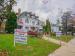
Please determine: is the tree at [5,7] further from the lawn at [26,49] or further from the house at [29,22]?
the house at [29,22]

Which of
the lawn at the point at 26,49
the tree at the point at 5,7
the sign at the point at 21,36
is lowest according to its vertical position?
the lawn at the point at 26,49

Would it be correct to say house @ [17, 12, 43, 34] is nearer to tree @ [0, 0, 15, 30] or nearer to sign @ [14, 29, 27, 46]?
sign @ [14, 29, 27, 46]

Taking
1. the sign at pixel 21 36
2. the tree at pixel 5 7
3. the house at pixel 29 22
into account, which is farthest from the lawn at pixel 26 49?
the tree at pixel 5 7

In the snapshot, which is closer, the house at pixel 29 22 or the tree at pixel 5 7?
the tree at pixel 5 7

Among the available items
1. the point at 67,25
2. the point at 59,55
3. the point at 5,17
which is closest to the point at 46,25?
the point at 67,25

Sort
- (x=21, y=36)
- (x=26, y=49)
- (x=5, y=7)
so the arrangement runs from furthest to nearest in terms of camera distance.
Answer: (x=26, y=49), (x=21, y=36), (x=5, y=7)

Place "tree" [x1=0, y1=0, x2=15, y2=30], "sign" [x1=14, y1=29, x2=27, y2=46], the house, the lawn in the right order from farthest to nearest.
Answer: the house, the lawn, "sign" [x1=14, y1=29, x2=27, y2=46], "tree" [x1=0, y1=0, x2=15, y2=30]

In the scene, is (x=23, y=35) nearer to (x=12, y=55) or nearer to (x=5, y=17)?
(x=12, y=55)

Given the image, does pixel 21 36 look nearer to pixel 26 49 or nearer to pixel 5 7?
pixel 26 49

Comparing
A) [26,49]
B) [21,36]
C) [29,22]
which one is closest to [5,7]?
[21,36]

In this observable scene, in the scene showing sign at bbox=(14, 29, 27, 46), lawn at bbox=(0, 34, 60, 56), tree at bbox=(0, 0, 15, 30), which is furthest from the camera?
lawn at bbox=(0, 34, 60, 56)

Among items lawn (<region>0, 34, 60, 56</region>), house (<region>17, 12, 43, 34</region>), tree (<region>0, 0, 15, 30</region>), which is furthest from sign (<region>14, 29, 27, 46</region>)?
tree (<region>0, 0, 15, 30</region>)

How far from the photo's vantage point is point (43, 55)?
61.6 feet

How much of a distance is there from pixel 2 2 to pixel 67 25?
64783 millimetres
